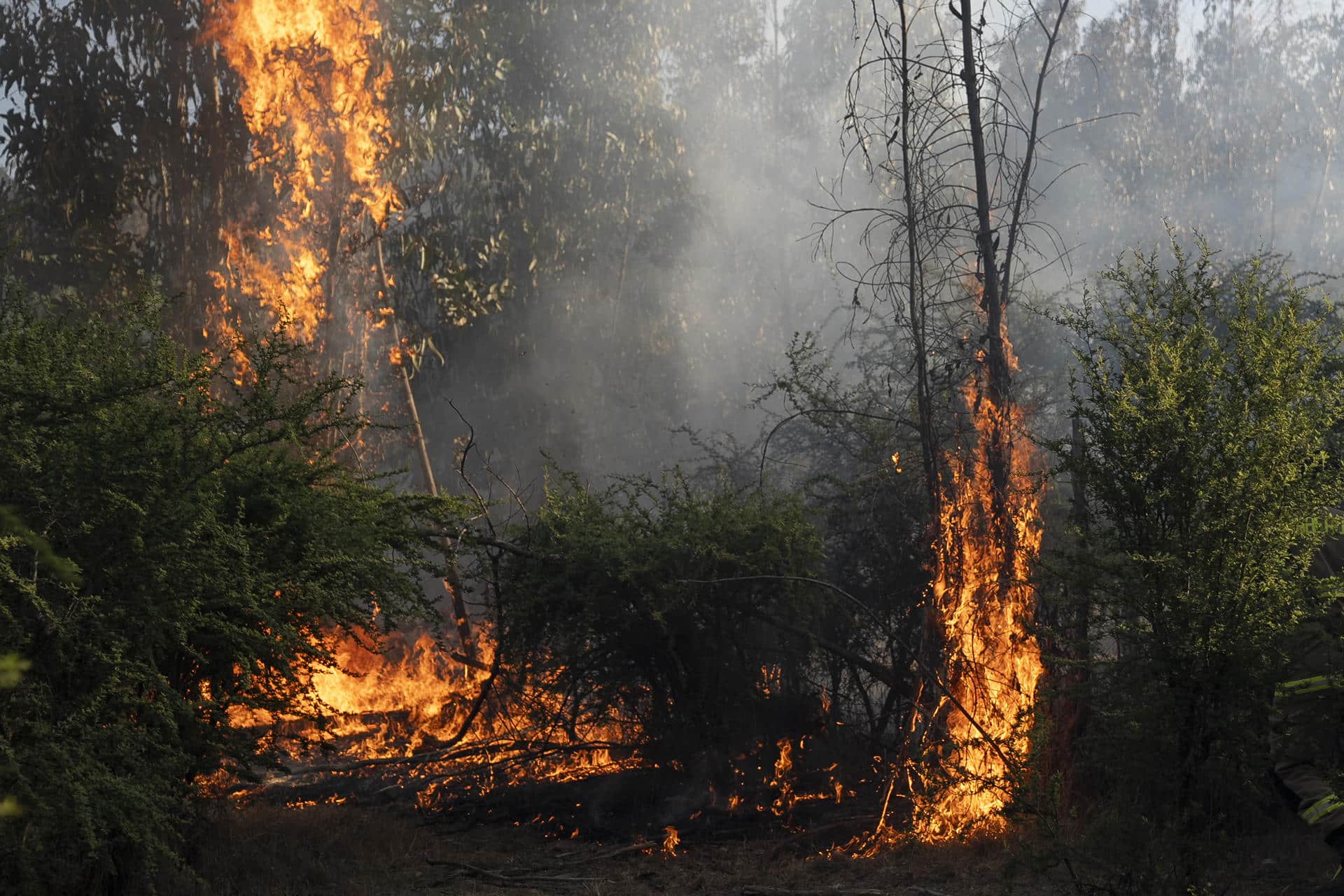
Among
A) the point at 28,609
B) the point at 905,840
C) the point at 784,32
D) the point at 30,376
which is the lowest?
the point at 905,840

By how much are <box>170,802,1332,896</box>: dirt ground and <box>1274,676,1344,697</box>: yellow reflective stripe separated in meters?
0.91

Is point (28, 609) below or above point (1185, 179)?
below

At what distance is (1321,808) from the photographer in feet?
15.0

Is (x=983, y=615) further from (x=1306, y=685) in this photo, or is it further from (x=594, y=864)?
(x=594, y=864)

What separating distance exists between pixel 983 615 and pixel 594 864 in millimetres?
2731

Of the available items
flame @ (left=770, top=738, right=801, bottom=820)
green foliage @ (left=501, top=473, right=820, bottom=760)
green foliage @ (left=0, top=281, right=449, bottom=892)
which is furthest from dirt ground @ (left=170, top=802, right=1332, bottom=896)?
green foliage @ (left=501, top=473, right=820, bottom=760)

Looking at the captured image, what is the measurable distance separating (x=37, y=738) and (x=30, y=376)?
139 centimetres

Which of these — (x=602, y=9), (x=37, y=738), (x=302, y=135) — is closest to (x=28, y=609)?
(x=37, y=738)

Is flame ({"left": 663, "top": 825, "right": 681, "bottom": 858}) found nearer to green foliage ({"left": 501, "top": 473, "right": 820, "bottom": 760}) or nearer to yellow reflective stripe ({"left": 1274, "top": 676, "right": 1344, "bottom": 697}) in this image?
green foliage ({"left": 501, "top": 473, "right": 820, "bottom": 760})

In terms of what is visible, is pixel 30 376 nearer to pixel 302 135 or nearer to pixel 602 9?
pixel 302 135

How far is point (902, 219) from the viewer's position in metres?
7.50

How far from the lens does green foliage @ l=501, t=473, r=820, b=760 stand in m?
7.71

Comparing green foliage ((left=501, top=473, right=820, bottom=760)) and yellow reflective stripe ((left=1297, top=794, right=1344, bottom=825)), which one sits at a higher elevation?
green foliage ((left=501, top=473, right=820, bottom=760))

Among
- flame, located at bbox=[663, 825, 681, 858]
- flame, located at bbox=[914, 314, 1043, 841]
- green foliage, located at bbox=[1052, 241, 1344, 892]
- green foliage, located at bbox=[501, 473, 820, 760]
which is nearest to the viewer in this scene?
green foliage, located at bbox=[1052, 241, 1344, 892]
